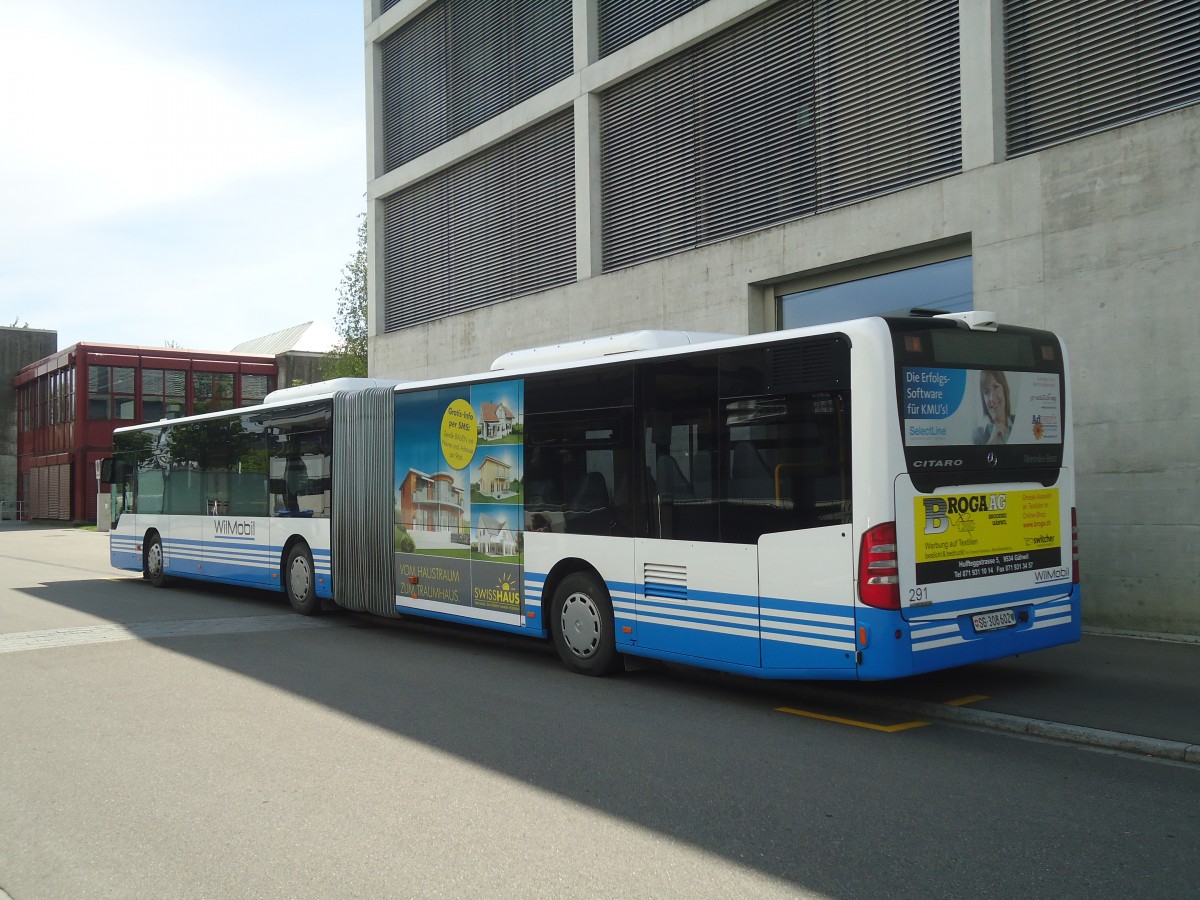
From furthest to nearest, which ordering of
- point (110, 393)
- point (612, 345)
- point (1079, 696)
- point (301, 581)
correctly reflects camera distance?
point (110, 393) → point (301, 581) → point (612, 345) → point (1079, 696)

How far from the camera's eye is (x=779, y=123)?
15125 millimetres

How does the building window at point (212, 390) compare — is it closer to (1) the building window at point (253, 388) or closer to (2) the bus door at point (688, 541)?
(1) the building window at point (253, 388)

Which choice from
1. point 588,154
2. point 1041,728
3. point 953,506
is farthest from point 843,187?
point 1041,728

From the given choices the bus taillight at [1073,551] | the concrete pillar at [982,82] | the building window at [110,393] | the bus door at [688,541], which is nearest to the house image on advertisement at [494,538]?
the bus door at [688,541]

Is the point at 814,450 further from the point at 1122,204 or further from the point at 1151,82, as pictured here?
the point at 1151,82

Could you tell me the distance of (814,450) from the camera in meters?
7.20

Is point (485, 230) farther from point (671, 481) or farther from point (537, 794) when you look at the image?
point (537, 794)

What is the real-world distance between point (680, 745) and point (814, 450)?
7.25 feet

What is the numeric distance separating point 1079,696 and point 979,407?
7.67 ft

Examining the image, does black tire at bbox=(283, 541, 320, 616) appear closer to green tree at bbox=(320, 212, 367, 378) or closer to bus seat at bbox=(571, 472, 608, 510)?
bus seat at bbox=(571, 472, 608, 510)

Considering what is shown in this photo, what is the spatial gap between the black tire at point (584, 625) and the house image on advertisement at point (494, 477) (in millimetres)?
1230

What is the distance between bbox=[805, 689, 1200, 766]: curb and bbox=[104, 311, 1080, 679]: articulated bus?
469mm

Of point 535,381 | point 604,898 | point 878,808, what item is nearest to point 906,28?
point 535,381

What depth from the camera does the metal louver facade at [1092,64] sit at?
10734mm
